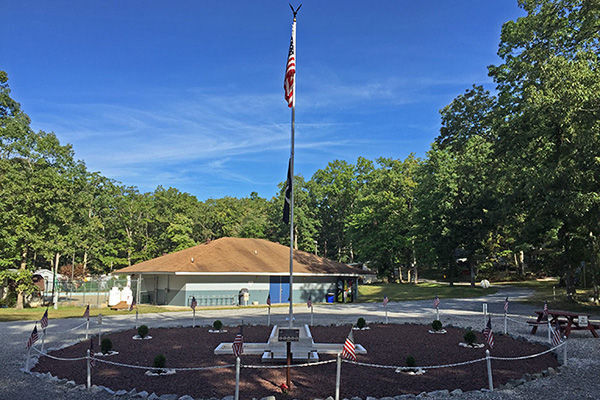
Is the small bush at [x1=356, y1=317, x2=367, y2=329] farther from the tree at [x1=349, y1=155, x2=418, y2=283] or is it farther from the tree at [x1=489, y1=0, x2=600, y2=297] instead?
the tree at [x1=349, y1=155, x2=418, y2=283]

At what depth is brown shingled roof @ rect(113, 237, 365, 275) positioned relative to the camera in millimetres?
32531

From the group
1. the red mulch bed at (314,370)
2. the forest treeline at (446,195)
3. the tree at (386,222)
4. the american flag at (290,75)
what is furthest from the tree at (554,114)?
the tree at (386,222)

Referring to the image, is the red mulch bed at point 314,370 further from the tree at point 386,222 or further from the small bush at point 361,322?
the tree at point 386,222

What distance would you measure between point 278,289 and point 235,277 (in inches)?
170

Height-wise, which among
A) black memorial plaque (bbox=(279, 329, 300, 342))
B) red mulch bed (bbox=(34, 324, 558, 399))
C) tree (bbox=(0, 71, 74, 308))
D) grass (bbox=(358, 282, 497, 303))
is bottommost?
grass (bbox=(358, 282, 497, 303))

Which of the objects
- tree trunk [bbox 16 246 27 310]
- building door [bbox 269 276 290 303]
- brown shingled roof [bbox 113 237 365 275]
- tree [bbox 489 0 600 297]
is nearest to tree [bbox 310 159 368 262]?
brown shingled roof [bbox 113 237 365 275]

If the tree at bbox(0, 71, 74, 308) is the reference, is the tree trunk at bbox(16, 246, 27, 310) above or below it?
below

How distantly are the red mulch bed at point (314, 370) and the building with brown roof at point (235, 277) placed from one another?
16.5 m

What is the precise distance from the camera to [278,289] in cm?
3588

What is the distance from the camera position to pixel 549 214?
26.0 m

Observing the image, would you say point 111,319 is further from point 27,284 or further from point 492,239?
point 492,239

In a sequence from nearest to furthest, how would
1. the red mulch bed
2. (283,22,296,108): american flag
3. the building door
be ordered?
the red mulch bed
(283,22,296,108): american flag
the building door

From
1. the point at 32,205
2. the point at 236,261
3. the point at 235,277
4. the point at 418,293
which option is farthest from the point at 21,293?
the point at 418,293

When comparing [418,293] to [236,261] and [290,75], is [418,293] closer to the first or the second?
[236,261]
